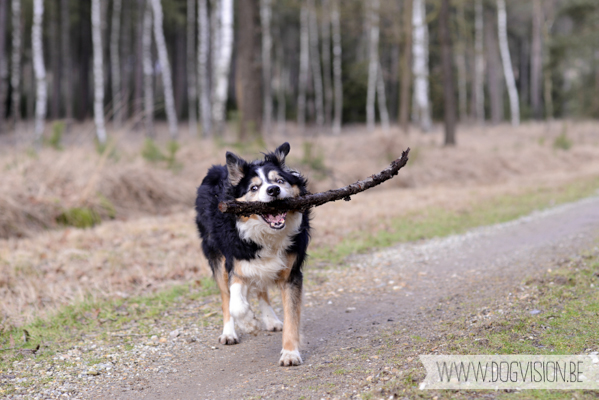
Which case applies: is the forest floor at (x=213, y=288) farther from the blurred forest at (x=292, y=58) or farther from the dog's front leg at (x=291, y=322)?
the blurred forest at (x=292, y=58)

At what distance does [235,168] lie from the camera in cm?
431

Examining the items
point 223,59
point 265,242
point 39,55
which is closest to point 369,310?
point 265,242

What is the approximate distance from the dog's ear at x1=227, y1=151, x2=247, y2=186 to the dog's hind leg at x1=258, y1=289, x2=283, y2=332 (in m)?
1.28

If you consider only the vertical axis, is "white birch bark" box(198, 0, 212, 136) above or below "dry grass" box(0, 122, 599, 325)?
above

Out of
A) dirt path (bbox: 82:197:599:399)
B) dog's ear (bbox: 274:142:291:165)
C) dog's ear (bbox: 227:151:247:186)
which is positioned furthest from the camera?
dog's ear (bbox: 274:142:291:165)

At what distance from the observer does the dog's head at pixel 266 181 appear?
4.02 meters

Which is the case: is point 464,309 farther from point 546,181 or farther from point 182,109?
point 182,109

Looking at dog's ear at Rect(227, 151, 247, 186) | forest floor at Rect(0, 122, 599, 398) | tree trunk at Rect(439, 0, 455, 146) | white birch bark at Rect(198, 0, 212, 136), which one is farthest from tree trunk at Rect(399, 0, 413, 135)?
dog's ear at Rect(227, 151, 247, 186)

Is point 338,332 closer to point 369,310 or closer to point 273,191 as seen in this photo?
point 369,310

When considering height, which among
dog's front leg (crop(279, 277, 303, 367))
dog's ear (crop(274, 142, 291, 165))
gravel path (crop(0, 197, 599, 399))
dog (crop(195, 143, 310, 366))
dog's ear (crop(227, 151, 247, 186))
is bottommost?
gravel path (crop(0, 197, 599, 399))

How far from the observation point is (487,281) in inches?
232

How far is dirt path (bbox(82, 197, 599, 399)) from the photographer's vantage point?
3.77 meters

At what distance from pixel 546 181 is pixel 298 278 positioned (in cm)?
1265

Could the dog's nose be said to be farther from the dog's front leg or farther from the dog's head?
the dog's front leg
